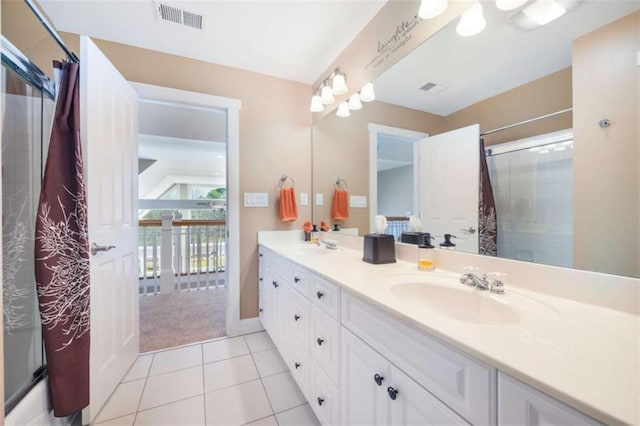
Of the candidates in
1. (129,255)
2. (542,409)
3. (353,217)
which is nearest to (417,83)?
(353,217)

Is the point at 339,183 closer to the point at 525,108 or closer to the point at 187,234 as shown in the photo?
the point at 525,108

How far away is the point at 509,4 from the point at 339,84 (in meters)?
1.18

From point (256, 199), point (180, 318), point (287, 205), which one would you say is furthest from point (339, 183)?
point (180, 318)

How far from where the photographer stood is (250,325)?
2.30 meters

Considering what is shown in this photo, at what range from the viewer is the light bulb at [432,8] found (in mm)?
1209

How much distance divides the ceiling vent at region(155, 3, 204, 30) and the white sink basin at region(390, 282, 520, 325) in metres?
2.06

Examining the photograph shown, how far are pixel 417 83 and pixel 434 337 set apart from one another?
136 cm

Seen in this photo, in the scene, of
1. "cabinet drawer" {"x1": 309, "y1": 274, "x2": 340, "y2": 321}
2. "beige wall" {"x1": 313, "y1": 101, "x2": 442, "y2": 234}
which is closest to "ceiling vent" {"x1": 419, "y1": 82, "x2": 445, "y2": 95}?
"beige wall" {"x1": 313, "y1": 101, "x2": 442, "y2": 234}

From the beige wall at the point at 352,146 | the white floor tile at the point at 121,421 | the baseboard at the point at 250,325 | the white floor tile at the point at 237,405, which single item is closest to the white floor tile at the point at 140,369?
the white floor tile at the point at 121,421

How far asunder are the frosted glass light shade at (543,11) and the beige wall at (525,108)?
19cm

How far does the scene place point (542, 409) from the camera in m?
0.44

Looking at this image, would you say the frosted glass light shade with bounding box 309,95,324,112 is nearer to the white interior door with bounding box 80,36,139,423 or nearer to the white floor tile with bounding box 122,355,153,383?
Answer: the white interior door with bounding box 80,36,139,423

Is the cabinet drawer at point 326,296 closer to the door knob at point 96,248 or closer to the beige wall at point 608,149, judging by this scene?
the beige wall at point 608,149

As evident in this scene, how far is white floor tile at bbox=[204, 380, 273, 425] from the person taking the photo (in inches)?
52.9
